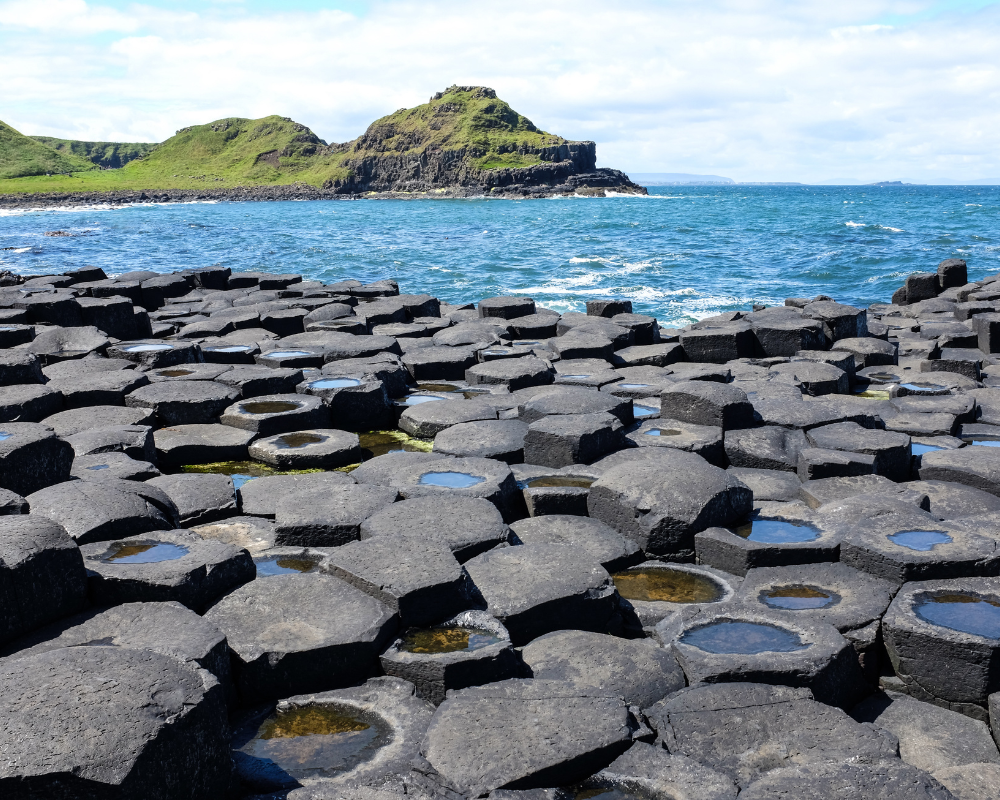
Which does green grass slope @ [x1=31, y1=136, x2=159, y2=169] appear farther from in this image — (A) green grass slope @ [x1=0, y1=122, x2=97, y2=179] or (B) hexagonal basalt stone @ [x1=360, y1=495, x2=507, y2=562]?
(B) hexagonal basalt stone @ [x1=360, y1=495, x2=507, y2=562]

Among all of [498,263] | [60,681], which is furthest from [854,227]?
[60,681]

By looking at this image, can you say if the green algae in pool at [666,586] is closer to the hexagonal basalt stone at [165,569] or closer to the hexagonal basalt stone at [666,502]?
the hexagonal basalt stone at [666,502]

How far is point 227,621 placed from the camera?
140 inches

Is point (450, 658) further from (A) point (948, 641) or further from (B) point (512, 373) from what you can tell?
(B) point (512, 373)

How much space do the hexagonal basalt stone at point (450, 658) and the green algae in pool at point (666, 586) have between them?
43.0 inches

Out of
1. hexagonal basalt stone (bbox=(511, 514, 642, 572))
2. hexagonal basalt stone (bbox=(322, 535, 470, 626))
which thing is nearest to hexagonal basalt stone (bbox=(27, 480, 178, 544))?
hexagonal basalt stone (bbox=(322, 535, 470, 626))

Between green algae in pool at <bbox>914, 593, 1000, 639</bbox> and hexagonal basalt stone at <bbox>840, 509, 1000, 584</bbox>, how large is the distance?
7.5 inches

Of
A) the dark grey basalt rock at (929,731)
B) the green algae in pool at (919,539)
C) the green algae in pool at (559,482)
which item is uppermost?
the green algae in pool at (919,539)

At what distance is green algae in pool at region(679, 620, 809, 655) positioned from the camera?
3.58 m

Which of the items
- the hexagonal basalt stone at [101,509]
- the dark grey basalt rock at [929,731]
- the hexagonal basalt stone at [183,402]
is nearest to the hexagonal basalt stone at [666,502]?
the dark grey basalt rock at [929,731]

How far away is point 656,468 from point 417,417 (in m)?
2.62

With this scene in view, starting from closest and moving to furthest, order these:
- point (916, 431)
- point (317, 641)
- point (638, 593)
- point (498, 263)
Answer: point (317, 641)
point (638, 593)
point (916, 431)
point (498, 263)

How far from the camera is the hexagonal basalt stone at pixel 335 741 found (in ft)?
9.09

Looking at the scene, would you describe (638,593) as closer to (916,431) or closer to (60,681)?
(60,681)
